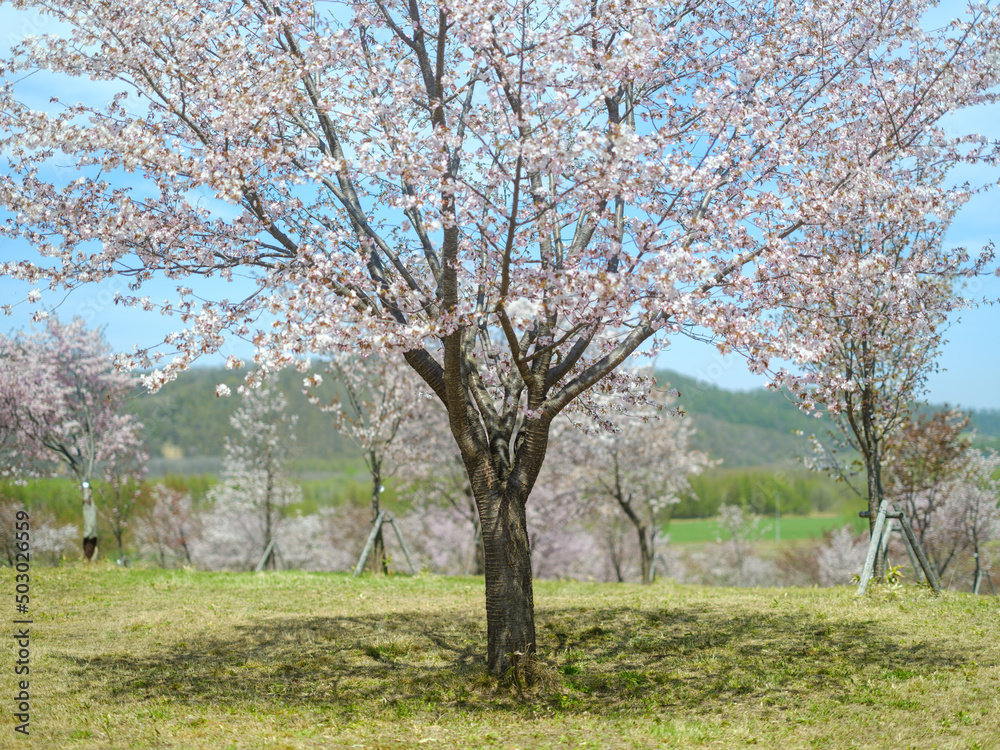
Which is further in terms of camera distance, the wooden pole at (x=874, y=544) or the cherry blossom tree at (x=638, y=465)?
the cherry blossom tree at (x=638, y=465)

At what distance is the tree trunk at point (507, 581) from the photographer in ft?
25.1

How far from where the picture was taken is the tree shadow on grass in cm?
739

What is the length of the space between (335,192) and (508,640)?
5017mm

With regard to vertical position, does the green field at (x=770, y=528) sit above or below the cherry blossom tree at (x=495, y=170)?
below

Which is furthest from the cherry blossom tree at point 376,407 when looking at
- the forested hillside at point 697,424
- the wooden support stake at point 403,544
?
the forested hillside at point 697,424

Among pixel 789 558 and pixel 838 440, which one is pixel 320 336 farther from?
pixel 789 558

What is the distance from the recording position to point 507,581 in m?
7.71

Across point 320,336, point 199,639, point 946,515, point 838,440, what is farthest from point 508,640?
point 946,515

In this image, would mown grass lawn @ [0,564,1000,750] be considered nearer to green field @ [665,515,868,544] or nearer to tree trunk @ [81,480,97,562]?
tree trunk @ [81,480,97,562]

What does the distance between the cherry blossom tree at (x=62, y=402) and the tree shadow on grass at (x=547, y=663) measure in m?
12.2

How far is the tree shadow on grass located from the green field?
255 ft

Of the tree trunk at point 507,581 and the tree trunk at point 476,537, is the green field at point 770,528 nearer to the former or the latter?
the tree trunk at point 476,537

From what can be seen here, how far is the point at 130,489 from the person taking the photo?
3775 cm

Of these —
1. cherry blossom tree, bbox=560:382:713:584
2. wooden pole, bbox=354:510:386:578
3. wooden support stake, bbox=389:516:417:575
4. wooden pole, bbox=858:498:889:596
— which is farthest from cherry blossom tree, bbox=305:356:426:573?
wooden pole, bbox=858:498:889:596
